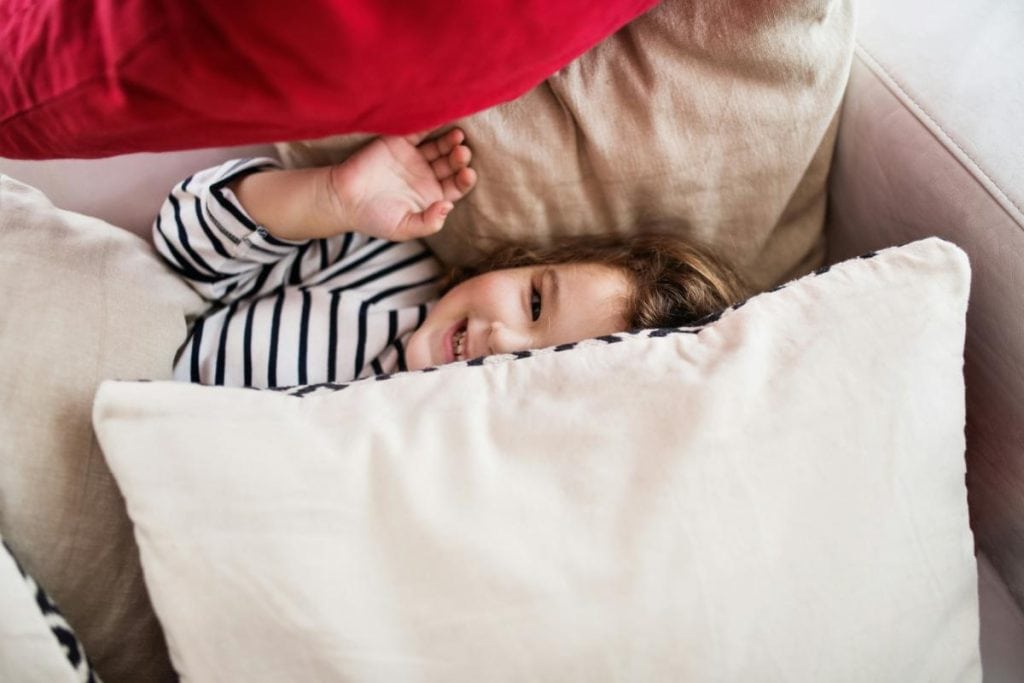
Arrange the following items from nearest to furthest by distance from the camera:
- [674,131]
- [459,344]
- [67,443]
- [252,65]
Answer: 1. [252,65]
2. [67,443]
3. [674,131]
4. [459,344]

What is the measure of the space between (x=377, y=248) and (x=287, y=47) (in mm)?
472

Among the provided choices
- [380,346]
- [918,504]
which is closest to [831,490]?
[918,504]

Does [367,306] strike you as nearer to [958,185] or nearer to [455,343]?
[455,343]

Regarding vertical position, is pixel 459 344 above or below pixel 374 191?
below

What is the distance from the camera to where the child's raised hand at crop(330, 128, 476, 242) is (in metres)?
0.81

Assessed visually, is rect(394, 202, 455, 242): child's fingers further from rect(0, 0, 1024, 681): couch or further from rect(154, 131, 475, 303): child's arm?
rect(0, 0, 1024, 681): couch

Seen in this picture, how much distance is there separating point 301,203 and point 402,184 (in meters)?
0.11

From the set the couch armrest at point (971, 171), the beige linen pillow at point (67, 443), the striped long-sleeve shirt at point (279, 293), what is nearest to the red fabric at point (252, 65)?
the beige linen pillow at point (67, 443)

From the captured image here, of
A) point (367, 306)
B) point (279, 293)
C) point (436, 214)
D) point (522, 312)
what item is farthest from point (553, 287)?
point (279, 293)

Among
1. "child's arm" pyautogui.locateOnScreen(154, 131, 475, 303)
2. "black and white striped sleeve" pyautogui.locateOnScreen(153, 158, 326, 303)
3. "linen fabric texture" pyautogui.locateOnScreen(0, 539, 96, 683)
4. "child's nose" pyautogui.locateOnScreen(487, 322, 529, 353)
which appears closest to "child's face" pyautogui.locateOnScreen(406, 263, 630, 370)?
"child's nose" pyautogui.locateOnScreen(487, 322, 529, 353)

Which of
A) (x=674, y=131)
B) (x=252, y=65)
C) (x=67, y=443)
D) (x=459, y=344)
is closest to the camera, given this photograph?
(x=252, y=65)

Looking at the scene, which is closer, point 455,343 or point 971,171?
point 971,171

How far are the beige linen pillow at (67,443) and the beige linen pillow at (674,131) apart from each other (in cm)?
28

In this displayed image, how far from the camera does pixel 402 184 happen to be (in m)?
0.84
